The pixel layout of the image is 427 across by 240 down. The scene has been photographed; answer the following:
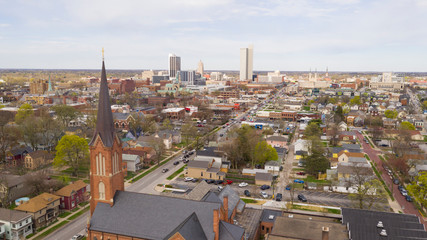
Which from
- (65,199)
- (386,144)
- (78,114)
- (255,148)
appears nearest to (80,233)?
(65,199)

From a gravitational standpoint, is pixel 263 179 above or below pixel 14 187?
below

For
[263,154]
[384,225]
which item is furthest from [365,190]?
[263,154]

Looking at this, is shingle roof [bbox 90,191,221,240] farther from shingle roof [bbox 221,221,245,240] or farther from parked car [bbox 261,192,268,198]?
parked car [bbox 261,192,268,198]

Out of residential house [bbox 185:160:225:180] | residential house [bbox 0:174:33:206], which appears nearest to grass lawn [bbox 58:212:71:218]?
residential house [bbox 0:174:33:206]

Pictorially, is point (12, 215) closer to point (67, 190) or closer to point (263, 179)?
point (67, 190)

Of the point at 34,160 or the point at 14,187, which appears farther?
the point at 34,160

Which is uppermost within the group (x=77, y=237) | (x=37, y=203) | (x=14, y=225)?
(x=37, y=203)

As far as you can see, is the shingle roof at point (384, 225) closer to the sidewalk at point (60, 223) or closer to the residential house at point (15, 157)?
the sidewalk at point (60, 223)

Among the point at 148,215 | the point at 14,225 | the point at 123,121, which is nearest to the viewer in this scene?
the point at 148,215
